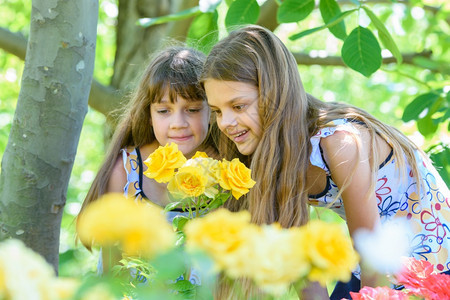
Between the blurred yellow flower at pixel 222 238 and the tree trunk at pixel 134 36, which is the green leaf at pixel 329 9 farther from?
the blurred yellow flower at pixel 222 238

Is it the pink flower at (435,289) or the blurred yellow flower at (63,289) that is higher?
the blurred yellow flower at (63,289)

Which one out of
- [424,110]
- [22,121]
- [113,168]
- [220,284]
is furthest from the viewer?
[424,110]

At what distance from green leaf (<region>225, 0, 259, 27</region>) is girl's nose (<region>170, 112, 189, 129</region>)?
0.33 metres

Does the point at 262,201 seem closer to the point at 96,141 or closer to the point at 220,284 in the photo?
the point at 220,284

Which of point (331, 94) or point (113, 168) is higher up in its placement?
point (113, 168)

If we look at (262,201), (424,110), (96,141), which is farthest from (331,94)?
(262,201)

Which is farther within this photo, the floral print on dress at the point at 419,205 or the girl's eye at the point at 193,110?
the girl's eye at the point at 193,110

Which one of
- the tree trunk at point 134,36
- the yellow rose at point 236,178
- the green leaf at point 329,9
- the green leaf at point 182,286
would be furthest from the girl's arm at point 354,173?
the tree trunk at point 134,36

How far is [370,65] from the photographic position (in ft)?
5.50

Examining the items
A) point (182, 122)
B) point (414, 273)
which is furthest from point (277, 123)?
point (414, 273)

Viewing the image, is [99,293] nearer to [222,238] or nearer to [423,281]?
[222,238]

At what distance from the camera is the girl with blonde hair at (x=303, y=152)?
62.4 inches

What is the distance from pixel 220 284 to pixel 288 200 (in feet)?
1.18

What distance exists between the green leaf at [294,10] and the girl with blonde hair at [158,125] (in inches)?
14.1
